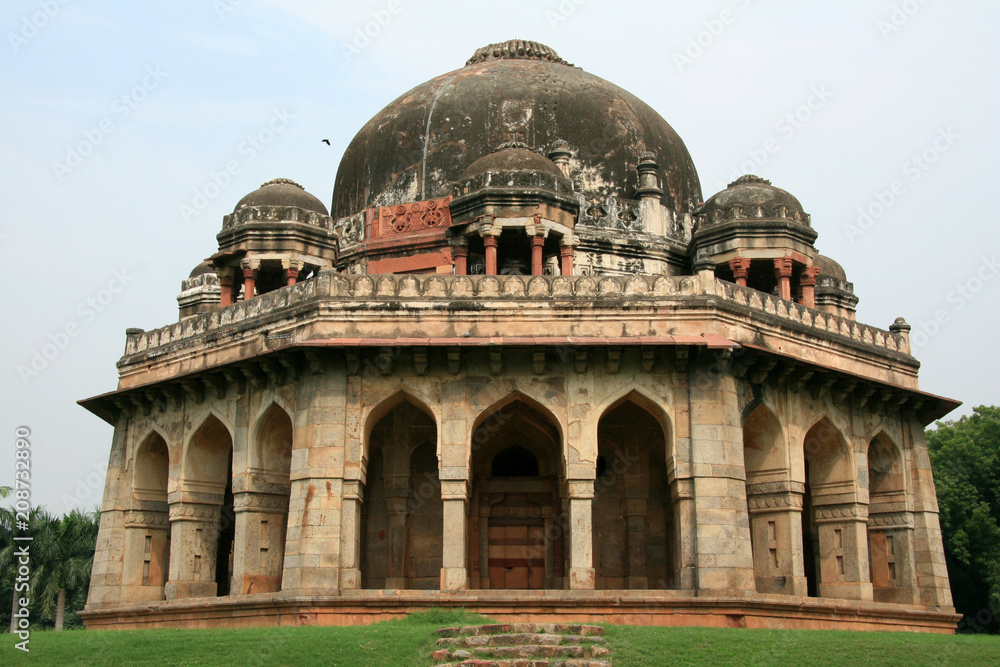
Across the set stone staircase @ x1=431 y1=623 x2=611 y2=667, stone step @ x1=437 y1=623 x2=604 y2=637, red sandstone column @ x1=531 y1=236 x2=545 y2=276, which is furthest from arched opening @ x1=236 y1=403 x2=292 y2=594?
stone staircase @ x1=431 y1=623 x2=611 y2=667

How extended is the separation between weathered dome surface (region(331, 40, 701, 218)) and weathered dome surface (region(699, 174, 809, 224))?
190cm

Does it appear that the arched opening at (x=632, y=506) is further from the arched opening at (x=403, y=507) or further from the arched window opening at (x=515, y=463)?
the arched opening at (x=403, y=507)

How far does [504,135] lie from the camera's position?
2488 cm

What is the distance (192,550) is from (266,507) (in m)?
1.99

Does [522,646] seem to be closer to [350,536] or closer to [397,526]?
[350,536]

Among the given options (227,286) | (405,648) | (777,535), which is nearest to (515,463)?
(777,535)

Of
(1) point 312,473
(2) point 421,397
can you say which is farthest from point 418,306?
(1) point 312,473

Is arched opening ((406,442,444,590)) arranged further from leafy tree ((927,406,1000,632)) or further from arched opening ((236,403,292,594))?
leafy tree ((927,406,1000,632))

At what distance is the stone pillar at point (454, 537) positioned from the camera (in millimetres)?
18047

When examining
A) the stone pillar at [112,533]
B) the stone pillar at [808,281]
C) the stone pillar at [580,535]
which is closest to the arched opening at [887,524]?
the stone pillar at [808,281]

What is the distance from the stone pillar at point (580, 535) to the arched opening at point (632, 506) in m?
2.57

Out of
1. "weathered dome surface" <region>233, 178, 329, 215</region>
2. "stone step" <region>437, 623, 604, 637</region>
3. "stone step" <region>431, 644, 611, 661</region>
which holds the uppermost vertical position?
"weathered dome surface" <region>233, 178, 329, 215</region>

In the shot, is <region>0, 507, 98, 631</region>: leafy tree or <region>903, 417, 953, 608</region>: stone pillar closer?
<region>903, 417, 953, 608</region>: stone pillar

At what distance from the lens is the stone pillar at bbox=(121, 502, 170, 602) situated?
22.1 metres
